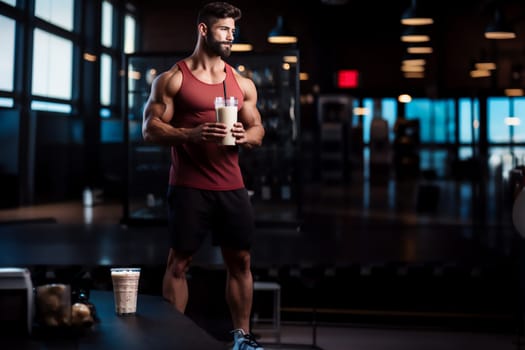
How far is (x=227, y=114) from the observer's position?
3191 millimetres

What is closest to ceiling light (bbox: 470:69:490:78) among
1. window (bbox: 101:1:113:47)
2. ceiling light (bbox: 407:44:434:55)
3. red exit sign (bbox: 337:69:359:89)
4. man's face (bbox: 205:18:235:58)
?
ceiling light (bbox: 407:44:434:55)

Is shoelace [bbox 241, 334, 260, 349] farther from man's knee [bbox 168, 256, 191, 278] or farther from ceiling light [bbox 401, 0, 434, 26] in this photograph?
ceiling light [bbox 401, 0, 434, 26]

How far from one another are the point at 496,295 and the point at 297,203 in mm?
3736

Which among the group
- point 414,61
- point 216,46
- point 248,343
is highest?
point 414,61

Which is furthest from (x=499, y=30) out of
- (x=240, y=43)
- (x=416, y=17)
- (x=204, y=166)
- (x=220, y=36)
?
(x=204, y=166)

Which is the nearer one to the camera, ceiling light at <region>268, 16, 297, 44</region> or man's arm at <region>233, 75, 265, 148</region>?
man's arm at <region>233, 75, 265, 148</region>

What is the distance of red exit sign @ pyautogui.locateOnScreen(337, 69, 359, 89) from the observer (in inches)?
717

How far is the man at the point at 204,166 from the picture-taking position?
11.1 feet

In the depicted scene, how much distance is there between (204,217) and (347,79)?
15116 millimetres

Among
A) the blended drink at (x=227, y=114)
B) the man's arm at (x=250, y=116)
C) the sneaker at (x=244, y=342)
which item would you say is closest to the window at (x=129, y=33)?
the man's arm at (x=250, y=116)

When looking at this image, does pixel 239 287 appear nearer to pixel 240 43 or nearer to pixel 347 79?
pixel 240 43

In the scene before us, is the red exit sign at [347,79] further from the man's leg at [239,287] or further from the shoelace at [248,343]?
the shoelace at [248,343]

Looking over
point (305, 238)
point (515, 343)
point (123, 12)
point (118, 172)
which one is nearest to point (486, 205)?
point (305, 238)

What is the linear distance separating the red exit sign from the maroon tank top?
49.1 ft
